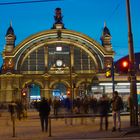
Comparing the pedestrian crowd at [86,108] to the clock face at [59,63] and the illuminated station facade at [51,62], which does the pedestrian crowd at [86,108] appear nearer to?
the illuminated station facade at [51,62]

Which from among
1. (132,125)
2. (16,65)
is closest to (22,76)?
(16,65)

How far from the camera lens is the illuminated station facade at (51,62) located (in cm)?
10712

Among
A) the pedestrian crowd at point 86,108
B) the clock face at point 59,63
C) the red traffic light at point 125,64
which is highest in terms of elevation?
the clock face at point 59,63

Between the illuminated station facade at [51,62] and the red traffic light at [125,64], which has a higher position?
the illuminated station facade at [51,62]

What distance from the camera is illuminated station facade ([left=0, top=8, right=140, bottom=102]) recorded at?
107 metres

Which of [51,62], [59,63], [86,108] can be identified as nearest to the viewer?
[86,108]

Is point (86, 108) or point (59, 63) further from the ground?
point (59, 63)

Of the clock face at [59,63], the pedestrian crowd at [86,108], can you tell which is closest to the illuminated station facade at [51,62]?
the clock face at [59,63]

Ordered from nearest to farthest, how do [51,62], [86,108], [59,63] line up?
[86,108]
[59,63]
[51,62]

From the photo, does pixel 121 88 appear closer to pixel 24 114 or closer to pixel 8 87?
pixel 24 114

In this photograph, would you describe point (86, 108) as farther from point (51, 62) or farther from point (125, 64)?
point (51, 62)

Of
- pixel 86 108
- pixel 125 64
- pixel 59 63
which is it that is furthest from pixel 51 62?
pixel 125 64

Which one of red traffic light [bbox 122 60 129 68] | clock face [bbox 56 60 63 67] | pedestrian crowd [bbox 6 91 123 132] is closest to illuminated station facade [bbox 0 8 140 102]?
clock face [bbox 56 60 63 67]

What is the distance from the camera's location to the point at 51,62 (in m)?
111
